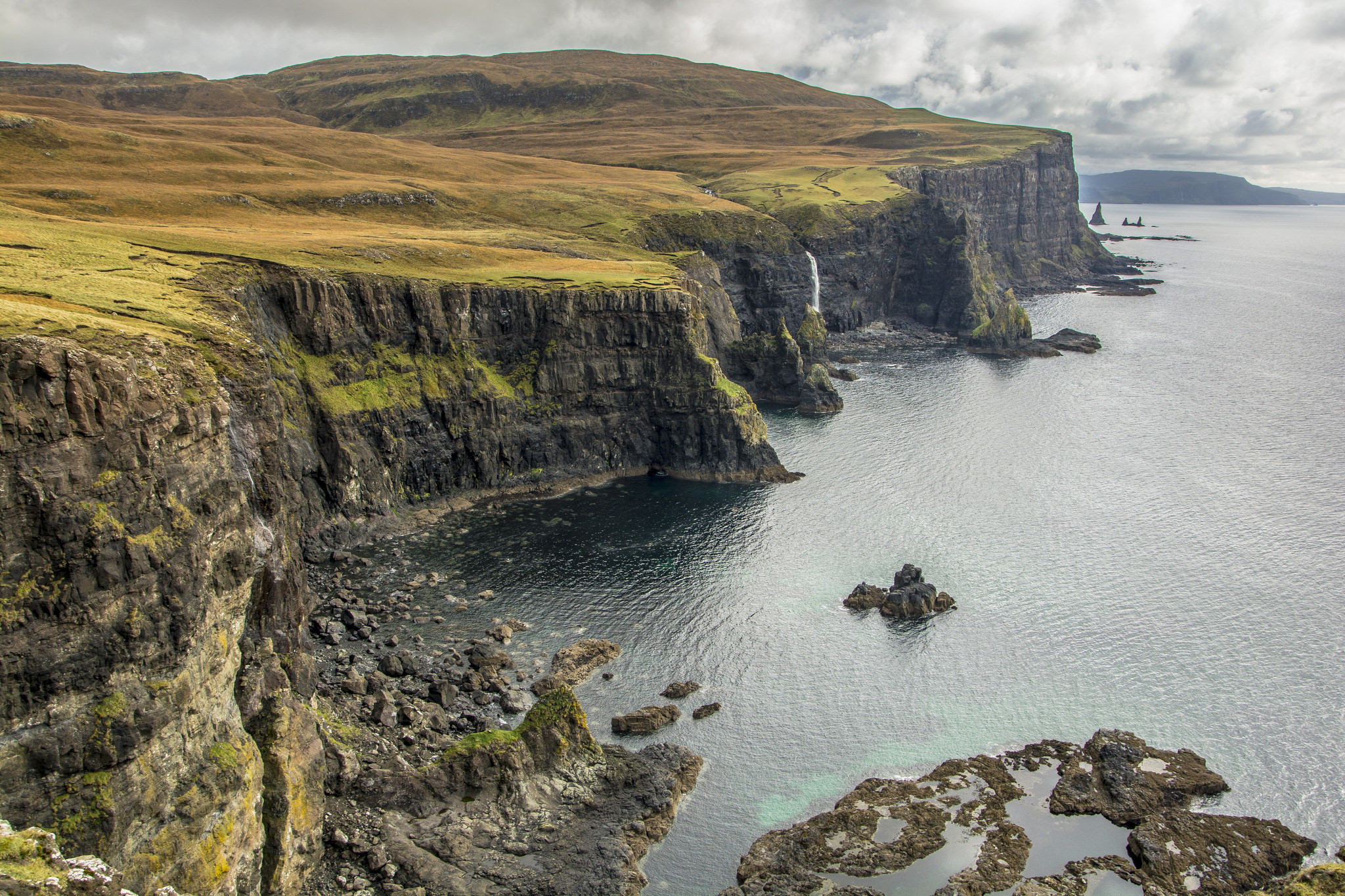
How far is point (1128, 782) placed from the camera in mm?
51219

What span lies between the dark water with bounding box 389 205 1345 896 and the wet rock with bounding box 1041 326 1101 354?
40.7 metres

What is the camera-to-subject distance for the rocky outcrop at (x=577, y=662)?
195 ft

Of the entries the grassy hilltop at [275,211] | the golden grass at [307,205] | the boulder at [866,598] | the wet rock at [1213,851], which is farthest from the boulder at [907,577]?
the grassy hilltop at [275,211]

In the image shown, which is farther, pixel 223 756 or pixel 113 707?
pixel 223 756

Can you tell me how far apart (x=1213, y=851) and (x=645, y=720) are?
3201 centimetres

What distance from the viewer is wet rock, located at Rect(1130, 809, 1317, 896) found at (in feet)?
147

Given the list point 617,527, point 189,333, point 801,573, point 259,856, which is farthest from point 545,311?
point 259,856

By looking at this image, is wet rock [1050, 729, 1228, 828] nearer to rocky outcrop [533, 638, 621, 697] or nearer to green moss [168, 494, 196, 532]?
rocky outcrop [533, 638, 621, 697]

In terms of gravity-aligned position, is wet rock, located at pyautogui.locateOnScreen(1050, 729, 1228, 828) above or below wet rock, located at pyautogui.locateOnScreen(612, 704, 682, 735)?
below

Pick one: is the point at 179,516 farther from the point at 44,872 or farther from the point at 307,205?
the point at 307,205

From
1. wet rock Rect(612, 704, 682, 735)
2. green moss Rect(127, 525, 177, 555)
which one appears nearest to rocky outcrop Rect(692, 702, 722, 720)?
wet rock Rect(612, 704, 682, 735)

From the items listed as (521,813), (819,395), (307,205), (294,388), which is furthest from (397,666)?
(307,205)

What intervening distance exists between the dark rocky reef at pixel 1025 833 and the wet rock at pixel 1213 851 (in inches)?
2.5

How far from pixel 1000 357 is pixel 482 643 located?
127 m
